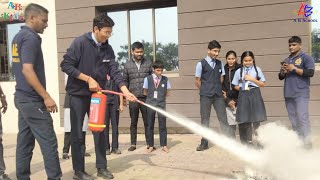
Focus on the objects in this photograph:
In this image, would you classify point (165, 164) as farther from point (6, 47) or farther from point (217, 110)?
point (6, 47)

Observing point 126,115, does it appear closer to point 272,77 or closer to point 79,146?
point 272,77

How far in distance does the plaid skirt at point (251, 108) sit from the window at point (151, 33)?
290 centimetres

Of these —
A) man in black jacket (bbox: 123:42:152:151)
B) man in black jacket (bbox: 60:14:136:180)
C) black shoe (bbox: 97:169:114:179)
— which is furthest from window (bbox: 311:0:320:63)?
black shoe (bbox: 97:169:114:179)

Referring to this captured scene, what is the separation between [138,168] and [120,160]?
76 cm

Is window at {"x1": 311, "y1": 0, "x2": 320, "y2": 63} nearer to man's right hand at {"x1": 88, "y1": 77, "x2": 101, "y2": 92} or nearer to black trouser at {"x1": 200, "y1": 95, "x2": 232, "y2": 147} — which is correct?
black trouser at {"x1": 200, "y1": 95, "x2": 232, "y2": 147}

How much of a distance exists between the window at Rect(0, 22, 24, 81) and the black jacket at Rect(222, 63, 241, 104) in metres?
6.48

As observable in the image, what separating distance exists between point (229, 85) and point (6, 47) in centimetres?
691

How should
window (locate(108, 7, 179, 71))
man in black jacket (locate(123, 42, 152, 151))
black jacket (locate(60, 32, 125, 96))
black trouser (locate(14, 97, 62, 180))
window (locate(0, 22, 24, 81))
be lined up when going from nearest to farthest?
1. black trouser (locate(14, 97, 62, 180))
2. black jacket (locate(60, 32, 125, 96))
3. man in black jacket (locate(123, 42, 152, 151))
4. window (locate(108, 7, 179, 71))
5. window (locate(0, 22, 24, 81))

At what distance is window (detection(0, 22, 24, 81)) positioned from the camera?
10.9 metres

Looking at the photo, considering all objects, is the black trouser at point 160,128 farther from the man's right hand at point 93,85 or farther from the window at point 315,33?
the window at point 315,33

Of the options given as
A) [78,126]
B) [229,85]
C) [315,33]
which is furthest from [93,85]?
[315,33]

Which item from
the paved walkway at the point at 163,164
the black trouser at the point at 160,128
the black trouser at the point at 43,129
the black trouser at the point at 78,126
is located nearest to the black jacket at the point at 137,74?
the black trouser at the point at 160,128

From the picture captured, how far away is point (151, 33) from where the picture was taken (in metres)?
9.47

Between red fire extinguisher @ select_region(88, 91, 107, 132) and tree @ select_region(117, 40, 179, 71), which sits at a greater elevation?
tree @ select_region(117, 40, 179, 71)
